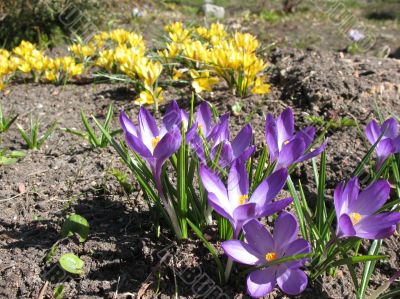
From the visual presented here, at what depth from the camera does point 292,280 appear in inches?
37.6

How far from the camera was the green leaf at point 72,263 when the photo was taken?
1273 mm

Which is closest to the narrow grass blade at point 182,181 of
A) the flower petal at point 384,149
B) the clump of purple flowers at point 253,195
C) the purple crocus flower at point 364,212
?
the clump of purple flowers at point 253,195

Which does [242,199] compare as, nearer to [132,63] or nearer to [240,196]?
[240,196]

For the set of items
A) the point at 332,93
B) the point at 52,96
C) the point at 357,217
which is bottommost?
the point at 52,96

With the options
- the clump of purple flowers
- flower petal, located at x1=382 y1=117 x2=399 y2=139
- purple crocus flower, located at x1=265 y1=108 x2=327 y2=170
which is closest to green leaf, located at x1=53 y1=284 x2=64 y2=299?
the clump of purple flowers

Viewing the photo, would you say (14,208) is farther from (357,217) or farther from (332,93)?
(332,93)

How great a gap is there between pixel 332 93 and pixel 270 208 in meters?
1.65

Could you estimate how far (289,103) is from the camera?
8.29ft

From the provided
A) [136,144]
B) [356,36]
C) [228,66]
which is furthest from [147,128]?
[356,36]

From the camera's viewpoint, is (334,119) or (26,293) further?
(334,119)

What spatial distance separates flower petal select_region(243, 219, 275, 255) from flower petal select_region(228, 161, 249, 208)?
81 millimetres

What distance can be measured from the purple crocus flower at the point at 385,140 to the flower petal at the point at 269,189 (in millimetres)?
488

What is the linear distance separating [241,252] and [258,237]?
5cm

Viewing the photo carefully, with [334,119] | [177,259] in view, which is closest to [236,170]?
[177,259]
